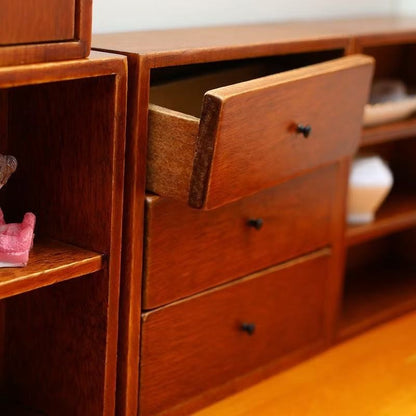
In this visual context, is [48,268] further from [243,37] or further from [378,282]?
[378,282]

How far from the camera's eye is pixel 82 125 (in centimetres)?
143

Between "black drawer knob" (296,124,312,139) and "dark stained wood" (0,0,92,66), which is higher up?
"dark stained wood" (0,0,92,66)

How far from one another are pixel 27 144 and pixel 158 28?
447mm

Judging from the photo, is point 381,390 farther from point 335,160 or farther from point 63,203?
point 63,203

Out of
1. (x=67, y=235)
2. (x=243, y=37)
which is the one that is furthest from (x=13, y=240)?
(x=243, y=37)

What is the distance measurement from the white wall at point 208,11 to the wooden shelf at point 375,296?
0.64 m

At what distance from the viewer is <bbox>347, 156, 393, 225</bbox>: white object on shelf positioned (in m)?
2.04

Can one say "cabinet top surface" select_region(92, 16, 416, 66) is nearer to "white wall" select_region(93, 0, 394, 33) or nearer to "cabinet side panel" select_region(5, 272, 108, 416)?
"white wall" select_region(93, 0, 394, 33)

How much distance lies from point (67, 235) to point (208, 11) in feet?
2.22

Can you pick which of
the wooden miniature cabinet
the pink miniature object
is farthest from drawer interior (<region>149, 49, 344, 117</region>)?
the pink miniature object

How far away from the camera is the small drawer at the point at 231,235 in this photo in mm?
1536

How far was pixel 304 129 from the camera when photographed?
5.10 feet

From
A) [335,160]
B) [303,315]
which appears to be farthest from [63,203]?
[303,315]

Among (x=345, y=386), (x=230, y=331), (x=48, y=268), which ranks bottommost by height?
(x=345, y=386)
